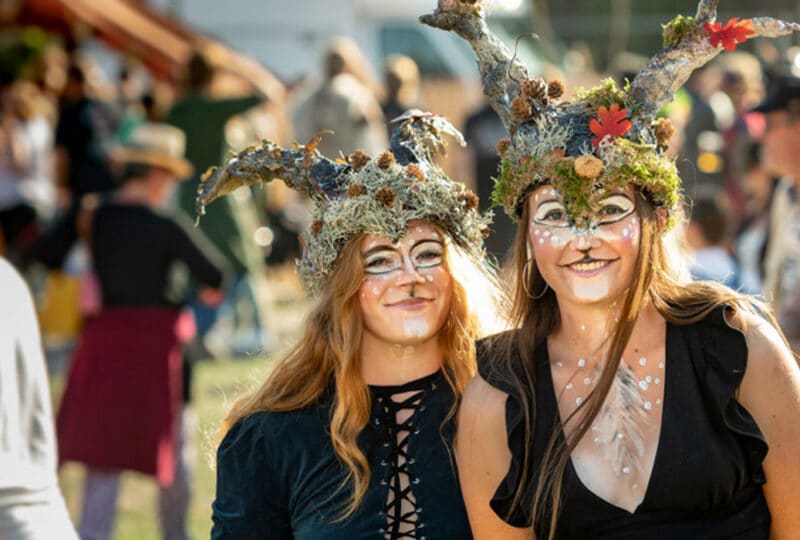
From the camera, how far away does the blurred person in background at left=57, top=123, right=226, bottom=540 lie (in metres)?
6.39

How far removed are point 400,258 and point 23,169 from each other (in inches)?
288

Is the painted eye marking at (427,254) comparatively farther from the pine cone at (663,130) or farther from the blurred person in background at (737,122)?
the blurred person in background at (737,122)

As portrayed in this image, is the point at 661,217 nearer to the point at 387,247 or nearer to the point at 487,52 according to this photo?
the point at 487,52

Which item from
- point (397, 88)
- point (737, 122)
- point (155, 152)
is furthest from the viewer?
point (397, 88)

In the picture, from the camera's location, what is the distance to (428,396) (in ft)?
13.8

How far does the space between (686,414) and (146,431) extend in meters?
3.35

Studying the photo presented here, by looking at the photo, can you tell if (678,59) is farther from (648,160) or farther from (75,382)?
(75,382)

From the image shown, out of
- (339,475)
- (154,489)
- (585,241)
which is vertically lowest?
(154,489)

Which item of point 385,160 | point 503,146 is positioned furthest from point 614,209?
point 385,160

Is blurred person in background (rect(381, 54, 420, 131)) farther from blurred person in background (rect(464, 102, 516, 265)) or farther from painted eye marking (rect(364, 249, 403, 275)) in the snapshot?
painted eye marking (rect(364, 249, 403, 275))

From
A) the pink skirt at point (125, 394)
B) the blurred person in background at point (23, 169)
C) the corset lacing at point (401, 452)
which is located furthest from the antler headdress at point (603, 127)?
the blurred person in background at point (23, 169)

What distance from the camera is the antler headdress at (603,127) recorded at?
3.72m

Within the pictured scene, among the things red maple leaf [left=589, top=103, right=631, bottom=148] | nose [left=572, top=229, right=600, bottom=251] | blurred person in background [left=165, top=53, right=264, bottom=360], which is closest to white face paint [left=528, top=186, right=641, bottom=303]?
nose [left=572, top=229, right=600, bottom=251]

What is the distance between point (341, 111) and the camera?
30.6 ft
